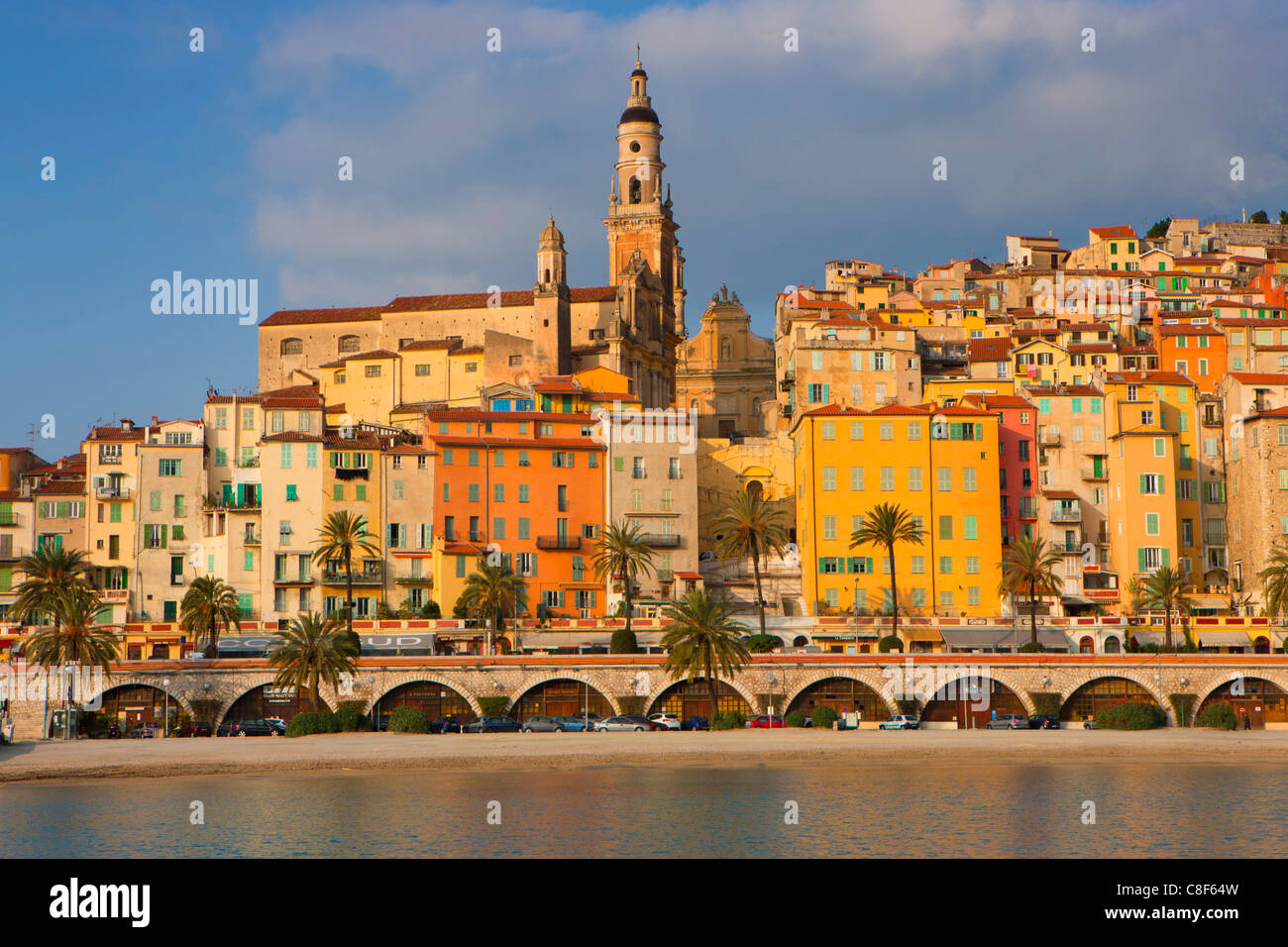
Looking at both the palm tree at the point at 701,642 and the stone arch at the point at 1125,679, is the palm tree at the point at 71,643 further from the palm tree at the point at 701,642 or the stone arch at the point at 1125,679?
the stone arch at the point at 1125,679

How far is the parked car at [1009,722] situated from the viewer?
7012 cm

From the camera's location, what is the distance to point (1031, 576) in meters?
77.9

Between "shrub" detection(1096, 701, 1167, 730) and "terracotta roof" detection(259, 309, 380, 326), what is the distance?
7444 centimetres

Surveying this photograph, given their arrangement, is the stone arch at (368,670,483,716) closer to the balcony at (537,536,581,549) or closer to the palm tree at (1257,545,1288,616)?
the balcony at (537,536,581,549)

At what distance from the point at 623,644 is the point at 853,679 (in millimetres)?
11436

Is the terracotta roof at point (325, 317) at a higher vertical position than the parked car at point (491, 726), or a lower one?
higher

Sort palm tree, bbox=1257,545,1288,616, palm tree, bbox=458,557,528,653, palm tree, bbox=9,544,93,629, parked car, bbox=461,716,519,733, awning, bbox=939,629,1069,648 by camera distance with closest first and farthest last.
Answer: parked car, bbox=461,716,519,733, palm tree, bbox=1257,545,1288,616, palm tree, bbox=9,544,93,629, awning, bbox=939,629,1069,648, palm tree, bbox=458,557,528,653

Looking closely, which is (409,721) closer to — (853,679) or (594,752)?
(594,752)

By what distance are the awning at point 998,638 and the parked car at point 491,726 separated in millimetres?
23350

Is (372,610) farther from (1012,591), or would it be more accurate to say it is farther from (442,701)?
(1012,591)

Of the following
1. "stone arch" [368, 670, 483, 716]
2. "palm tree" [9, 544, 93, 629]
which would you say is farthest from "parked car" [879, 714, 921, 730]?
"palm tree" [9, 544, 93, 629]

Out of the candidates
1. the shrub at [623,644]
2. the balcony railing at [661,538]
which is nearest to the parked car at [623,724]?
the shrub at [623,644]

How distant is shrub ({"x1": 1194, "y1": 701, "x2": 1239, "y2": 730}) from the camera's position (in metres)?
69.8

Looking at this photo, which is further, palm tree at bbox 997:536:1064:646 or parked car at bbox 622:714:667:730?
palm tree at bbox 997:536:1064:646
